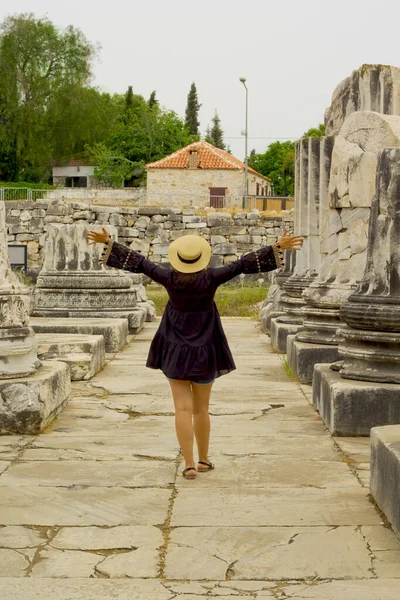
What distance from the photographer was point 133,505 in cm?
507

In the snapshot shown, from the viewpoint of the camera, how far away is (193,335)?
593 centimetres

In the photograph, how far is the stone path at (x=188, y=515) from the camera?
3920 millimetres

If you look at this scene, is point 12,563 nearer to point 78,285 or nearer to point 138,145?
point 78,285

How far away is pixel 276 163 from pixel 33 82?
974 inches

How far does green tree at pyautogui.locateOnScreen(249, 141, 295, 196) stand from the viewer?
78500mm

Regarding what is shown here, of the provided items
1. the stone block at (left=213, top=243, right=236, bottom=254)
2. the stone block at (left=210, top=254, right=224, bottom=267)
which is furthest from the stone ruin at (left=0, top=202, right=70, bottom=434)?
the stone block at (left=213, top=243, right=236, bottom=254)

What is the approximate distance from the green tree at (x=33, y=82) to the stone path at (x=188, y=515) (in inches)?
2202

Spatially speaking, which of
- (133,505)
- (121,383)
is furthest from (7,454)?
(121,383)

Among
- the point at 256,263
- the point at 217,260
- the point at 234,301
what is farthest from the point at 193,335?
the point at 217,260

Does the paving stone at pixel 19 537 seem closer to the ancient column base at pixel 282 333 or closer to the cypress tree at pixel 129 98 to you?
the ancient column base at pixel 282 333

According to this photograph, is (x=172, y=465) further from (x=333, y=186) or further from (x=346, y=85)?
(x=346, y=85)

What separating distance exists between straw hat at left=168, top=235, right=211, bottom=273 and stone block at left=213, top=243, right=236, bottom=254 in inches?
1068

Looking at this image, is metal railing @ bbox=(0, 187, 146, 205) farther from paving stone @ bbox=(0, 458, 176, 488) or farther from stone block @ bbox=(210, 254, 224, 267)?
paving stone @ bbox=(0, 458, 176, 488)

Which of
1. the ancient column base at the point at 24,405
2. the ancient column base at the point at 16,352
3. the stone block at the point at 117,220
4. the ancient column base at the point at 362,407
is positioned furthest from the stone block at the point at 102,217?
the ancient column base at the point at 362,407
